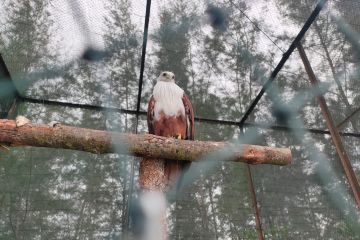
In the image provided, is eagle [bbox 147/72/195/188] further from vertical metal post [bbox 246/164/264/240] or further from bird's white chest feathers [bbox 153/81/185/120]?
vertical metal post [bbox 246/164/264/240]

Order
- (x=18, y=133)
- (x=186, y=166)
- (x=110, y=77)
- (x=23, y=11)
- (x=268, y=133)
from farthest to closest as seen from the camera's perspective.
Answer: (x=268, y=133) < (x=110, y=77) < (x=23, y=11) < (x=186, y=166) < (x=18, y=133)

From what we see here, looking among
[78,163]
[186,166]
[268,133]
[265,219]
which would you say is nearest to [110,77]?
[78,163]

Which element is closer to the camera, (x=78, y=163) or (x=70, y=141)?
(x=70, y=141)

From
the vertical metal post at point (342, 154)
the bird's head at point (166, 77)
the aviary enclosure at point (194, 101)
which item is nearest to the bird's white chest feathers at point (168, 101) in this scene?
the bird's head at point (166, 77)

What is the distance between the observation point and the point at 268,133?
317 centimetres

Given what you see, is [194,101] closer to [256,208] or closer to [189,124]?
[189,124]

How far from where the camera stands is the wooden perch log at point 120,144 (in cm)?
161

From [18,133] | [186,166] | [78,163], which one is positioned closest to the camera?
[18,133]

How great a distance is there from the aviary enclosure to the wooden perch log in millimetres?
637

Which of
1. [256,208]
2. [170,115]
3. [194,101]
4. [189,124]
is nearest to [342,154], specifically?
[256,208]

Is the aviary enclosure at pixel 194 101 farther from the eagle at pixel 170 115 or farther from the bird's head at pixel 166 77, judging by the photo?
the eagle at pixel 170 115

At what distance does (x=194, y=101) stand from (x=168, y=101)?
0.55 m

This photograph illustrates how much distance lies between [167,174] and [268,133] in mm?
1596

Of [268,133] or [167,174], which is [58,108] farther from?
[268,133]
